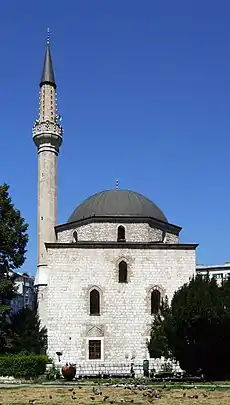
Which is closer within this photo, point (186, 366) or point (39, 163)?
→ point (186, 366)

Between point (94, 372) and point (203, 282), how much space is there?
23.6 ft

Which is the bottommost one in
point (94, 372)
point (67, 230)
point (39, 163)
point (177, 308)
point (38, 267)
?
point (94, 372)

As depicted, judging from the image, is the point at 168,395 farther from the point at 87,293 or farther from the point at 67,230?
the point at 67,230

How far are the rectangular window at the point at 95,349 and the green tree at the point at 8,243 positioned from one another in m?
4.55

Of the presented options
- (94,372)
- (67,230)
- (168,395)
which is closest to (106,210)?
(67,230)

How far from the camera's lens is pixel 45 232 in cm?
3102

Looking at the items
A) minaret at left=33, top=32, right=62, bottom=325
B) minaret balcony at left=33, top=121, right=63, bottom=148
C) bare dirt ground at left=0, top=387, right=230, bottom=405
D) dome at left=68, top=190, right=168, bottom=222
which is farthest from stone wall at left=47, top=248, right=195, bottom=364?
bare dirt ground at left=0, top=387, right=230, bottom=405

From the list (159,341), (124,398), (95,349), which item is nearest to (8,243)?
(95,349)

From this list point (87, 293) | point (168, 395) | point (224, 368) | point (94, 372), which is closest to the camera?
point (168, 395)

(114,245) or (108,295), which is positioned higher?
(114,245)

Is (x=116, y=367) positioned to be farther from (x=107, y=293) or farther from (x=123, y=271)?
(x=123, y=271)

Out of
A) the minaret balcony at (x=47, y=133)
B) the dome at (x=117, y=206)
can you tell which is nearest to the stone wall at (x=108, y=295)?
the dome at (x=117, y=206)

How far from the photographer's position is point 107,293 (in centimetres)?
2623

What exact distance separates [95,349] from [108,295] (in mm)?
2485
